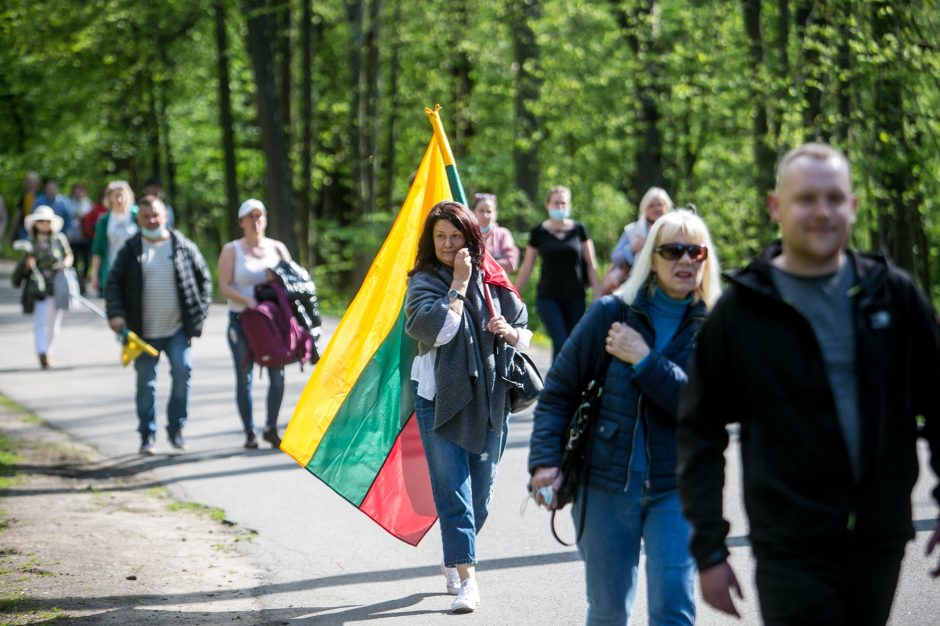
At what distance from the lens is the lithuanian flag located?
24.3 feet

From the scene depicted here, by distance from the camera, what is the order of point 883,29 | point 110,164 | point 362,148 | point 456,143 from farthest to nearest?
point 110,164
point 456,143
point 362,148
point 883,29

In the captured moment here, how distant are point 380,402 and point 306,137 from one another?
23.6 m

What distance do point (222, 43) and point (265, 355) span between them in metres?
17.5

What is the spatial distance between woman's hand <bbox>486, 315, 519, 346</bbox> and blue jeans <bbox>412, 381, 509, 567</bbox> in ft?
1.48

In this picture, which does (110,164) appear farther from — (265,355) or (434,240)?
(434,240)

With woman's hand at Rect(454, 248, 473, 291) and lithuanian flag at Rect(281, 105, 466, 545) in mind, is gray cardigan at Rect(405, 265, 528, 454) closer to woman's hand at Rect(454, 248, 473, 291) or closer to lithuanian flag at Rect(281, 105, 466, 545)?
woman's hand at Rect(454, 248, 473, 291)

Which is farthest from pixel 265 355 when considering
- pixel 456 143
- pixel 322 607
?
pixel 456 143

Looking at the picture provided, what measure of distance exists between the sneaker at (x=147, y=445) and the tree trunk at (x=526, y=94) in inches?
575

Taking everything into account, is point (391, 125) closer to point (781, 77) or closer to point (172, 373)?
point (781, 77)

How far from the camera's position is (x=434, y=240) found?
6703 mm

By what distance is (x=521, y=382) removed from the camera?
6809 millimetres

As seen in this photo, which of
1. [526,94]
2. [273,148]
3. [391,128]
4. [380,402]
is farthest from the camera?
[391,128]

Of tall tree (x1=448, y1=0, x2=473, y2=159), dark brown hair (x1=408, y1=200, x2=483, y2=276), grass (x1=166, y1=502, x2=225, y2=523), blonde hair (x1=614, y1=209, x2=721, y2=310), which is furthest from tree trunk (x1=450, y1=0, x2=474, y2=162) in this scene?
blonde hair (x1=614, y1=209, x2=721, y2=310)

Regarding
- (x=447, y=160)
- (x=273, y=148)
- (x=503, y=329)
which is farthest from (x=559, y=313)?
(x=273, y=148)
